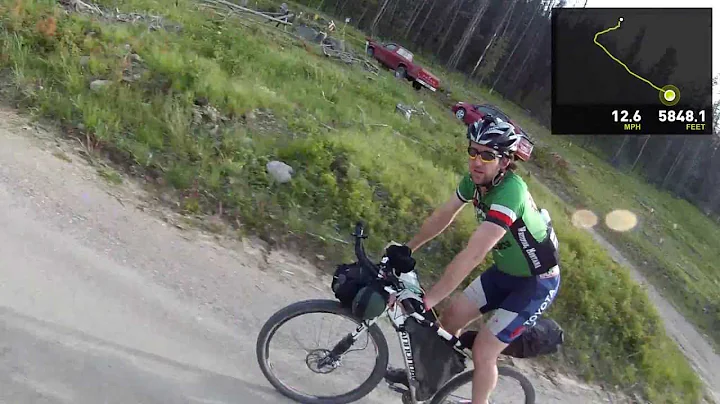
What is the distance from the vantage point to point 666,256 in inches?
814

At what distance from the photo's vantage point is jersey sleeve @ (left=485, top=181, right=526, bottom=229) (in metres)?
2.98

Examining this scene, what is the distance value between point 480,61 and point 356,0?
45.0 ft

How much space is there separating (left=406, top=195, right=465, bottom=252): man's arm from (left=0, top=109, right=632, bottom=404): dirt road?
3.46 feet

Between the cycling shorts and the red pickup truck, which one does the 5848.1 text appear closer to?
the cycling shorts

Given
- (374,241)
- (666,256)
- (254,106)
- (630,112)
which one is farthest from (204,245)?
(666,256)

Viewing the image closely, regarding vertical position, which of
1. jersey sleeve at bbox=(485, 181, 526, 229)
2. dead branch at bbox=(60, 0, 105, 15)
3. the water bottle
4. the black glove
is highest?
jersey sleeve at bbox=(485, 181, 526, 229)

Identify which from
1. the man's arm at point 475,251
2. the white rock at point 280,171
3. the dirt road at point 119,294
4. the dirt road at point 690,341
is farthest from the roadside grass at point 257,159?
the dirt road at point 690,341

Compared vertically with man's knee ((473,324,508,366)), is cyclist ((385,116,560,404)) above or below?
above

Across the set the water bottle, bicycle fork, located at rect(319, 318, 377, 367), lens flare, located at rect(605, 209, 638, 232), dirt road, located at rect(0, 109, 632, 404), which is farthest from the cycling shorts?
lens flare, located at rect(605, 209, 638, 232)

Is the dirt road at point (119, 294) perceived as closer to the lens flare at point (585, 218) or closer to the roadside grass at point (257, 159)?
the roadside grass at point (257, 159)

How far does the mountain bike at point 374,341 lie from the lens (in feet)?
10.7

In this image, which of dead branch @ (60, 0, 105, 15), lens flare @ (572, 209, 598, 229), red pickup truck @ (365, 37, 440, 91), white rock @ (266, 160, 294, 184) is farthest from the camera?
red pickup truck @ (365, 37, 440, 91)

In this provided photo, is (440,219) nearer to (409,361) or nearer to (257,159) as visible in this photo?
(409,361)

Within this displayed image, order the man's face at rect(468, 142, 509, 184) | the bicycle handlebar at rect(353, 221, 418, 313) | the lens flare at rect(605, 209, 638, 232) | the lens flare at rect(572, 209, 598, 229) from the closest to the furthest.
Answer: the man's face at rect(468, 142, 509, 184) < the bicycle handlebar at rect(353, 221, 418, 313) < the lens flare at rect(572, 209, 598, 229) < the lens flare at rect(605, 209, 638, 232)
